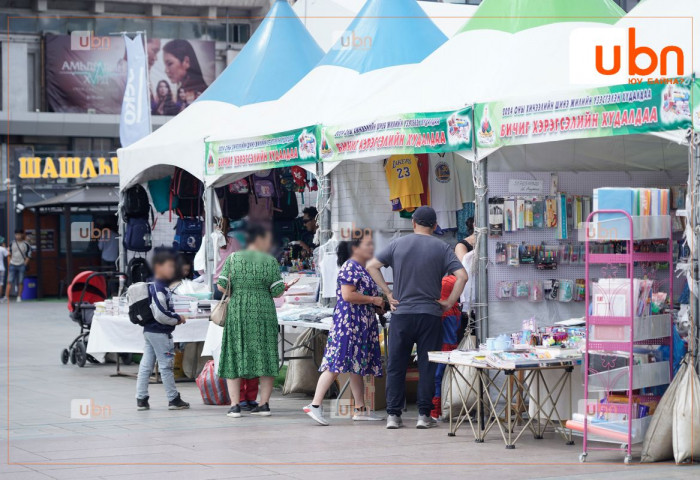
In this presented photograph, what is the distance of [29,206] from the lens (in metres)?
28.0

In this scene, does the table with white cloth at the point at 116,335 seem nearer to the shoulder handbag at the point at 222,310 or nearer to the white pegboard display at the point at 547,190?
the shoulder handbag at the point at 222,310

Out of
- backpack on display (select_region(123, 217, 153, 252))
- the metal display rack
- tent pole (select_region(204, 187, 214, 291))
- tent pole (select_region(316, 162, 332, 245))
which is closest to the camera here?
the metal display rack

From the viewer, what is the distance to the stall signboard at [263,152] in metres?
11.4

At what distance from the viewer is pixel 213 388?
34.4ft

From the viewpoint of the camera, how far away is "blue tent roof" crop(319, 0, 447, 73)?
12242 millimetres

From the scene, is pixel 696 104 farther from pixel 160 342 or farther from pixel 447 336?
pixel 160 342

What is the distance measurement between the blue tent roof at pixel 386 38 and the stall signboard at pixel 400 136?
154cm

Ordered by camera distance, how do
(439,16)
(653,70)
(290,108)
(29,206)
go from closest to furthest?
(653,70) < (290,108) < (439,16) < (29,206)

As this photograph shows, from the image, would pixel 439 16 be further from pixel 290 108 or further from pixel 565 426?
pixel 565 426

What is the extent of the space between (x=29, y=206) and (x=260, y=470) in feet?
73.1

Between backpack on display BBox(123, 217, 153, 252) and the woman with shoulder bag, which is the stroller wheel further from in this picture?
the woman with shoulder bag

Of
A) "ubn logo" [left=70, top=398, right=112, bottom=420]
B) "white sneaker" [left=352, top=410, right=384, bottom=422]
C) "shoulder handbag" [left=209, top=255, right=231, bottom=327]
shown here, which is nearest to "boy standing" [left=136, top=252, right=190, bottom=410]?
"ubn logo" [left=70, top=398, right=112, bottom=420]

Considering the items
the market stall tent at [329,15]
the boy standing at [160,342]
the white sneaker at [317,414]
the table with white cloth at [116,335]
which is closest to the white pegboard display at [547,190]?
the white sneaker at [317,414]

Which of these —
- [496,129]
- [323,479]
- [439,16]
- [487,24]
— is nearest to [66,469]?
[323,479]
